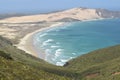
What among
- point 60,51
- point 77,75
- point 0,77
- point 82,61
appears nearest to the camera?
point 0,77

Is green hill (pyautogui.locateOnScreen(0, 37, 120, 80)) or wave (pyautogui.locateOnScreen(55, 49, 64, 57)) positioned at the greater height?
green hill (pyautogui.locateOnScreen(0, 37, 120, 80))

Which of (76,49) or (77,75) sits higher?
(77,75)

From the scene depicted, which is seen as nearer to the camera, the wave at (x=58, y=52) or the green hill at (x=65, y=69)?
the green hill at (x=65, y=69)

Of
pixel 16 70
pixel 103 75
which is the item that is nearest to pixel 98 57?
pixel 103 75

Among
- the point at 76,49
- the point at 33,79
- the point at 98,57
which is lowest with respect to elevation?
the point at 76,49

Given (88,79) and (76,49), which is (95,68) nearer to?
(88,79)

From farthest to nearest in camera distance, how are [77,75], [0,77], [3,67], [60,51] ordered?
[60,51] → [77,75] → [3,67] → [0,77]

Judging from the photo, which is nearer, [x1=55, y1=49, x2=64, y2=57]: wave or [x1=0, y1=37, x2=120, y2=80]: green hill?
[x1=0, y1=37, x2=120, y2=80]: green hill

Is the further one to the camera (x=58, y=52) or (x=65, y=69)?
(x=58, y=52)
